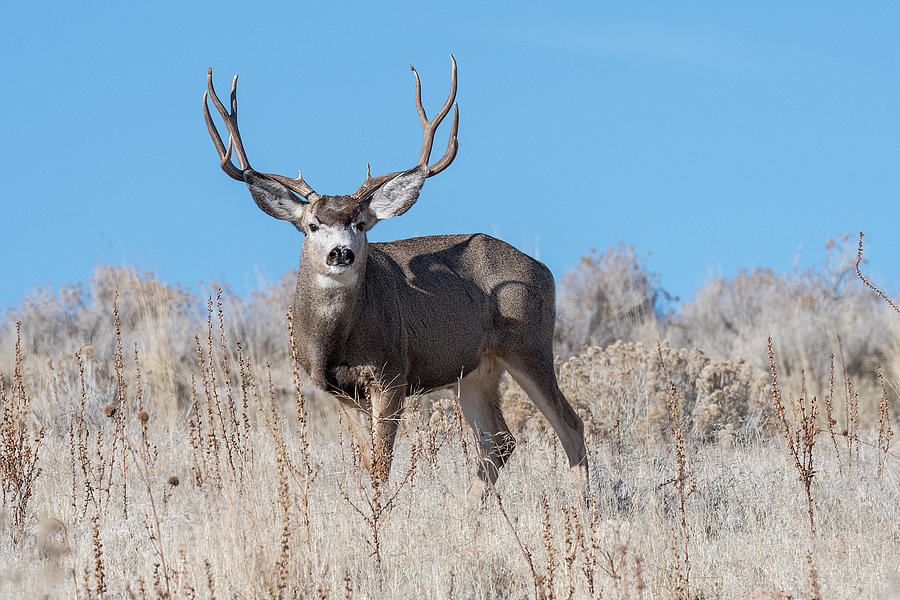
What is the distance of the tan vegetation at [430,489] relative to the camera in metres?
4.96

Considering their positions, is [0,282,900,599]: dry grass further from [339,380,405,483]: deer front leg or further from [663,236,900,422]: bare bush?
[663,236,900,422]: bare bush

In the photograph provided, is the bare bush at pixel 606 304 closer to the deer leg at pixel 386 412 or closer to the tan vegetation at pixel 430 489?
the tan vegetation at pixel 430 489

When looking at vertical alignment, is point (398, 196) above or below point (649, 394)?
above

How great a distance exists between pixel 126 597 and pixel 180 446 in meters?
4.03

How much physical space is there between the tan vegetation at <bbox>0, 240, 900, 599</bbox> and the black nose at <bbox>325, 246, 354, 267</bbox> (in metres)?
0.83

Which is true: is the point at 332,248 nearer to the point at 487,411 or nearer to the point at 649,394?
the point at 487,411

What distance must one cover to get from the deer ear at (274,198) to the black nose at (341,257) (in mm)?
690

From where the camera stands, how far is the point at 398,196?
25.5ft

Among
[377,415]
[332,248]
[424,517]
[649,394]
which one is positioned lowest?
[424,517]

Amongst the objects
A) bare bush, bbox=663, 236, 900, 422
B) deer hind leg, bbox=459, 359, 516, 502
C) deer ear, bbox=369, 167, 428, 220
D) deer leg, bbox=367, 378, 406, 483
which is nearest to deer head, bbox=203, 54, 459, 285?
deer ear, bbox=369, 167, 428, 220

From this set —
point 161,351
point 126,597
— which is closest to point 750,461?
point 126,597

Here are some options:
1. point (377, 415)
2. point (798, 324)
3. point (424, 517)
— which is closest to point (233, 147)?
point (377, 415)

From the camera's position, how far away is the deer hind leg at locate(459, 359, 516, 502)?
326 inches

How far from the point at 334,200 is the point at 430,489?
6.41 ft
